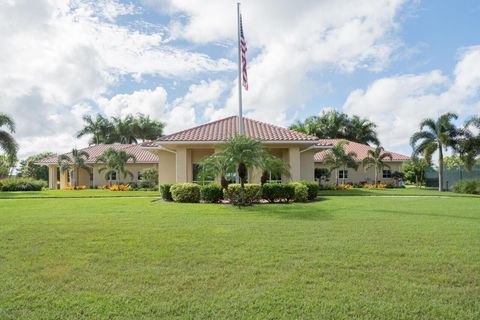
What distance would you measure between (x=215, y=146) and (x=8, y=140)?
17.4m

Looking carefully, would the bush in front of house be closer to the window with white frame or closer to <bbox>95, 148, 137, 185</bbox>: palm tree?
the window with white frame

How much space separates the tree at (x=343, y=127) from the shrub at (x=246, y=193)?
3743 centimetres

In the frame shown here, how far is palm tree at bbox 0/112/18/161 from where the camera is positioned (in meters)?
30.5

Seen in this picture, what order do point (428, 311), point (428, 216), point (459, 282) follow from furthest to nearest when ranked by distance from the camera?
1. point (428, 216)
2. point (459, 282)
3. point (428, 311)

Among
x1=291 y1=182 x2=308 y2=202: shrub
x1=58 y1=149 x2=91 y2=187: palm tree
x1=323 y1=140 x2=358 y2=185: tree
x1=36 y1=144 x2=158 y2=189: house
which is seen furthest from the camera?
x1=36 y1=144 x2=158 y2=189: house

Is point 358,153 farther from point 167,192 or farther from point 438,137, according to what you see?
point 167,192

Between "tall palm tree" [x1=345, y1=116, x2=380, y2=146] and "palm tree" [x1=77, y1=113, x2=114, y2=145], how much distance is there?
109 ft

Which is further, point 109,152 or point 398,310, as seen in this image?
point 109,152

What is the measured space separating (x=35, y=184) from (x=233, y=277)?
1451 inches

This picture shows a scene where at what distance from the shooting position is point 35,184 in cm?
3788

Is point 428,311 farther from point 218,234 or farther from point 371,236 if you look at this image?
point 218,234

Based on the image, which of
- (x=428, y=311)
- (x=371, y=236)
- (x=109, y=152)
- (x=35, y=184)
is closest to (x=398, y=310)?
(x=428, y=311)

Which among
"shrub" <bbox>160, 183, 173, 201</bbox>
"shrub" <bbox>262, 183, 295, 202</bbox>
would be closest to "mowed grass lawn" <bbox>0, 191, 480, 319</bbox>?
"shrub" <bbox>262, 183, 295, 202</bbox>

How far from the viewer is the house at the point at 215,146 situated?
23.8m
